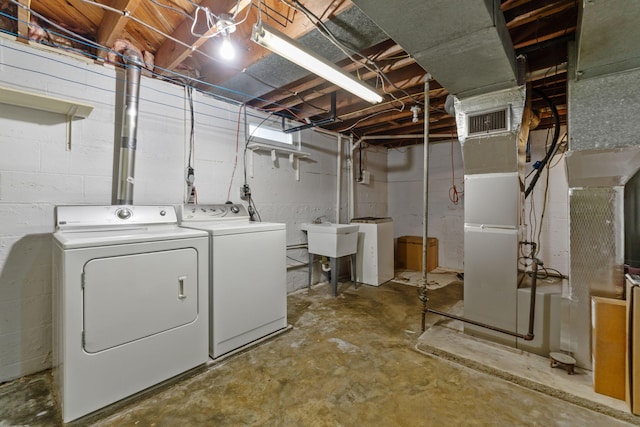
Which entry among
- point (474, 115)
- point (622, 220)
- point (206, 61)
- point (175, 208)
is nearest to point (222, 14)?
point (206, 61)

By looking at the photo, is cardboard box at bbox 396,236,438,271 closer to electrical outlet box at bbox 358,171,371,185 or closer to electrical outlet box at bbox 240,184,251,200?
electrical outlet box at bbox 358,171,371,185

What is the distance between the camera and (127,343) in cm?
165

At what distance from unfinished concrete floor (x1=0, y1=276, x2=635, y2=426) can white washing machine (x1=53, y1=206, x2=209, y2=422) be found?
0.15m

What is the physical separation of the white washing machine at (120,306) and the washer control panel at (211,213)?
1.17ft

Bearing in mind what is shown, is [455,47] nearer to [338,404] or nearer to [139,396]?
Answer: [338,404]

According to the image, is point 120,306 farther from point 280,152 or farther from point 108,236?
point 280,152

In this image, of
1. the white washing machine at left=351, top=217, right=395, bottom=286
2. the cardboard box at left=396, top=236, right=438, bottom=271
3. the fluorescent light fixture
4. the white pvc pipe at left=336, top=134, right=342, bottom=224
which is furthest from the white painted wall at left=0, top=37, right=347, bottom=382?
the cardboard box at left=396, top=236, right=438, bottom=271

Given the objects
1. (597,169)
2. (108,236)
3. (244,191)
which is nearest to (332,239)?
(244,191)

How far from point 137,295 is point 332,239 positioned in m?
2.13

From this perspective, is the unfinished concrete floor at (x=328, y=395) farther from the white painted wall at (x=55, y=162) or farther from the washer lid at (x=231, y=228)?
the washer lid at (x=231, y=228)

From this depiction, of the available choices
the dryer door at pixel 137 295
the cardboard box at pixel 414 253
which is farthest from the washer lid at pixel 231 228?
the cardboard box at pixel 414 253

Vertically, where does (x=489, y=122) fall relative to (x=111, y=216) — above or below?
above

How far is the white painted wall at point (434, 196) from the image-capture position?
471 centimetres

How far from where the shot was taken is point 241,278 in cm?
220
